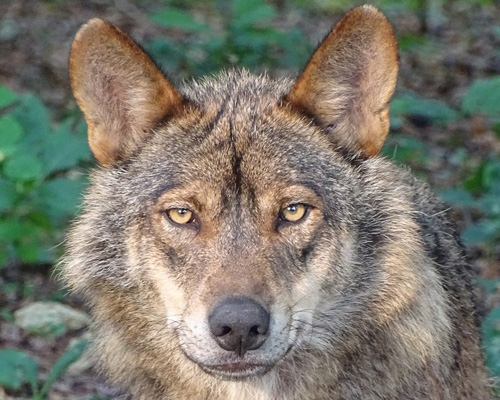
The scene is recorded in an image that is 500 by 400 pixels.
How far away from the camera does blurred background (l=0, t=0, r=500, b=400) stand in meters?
6.23

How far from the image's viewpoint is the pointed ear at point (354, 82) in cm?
421

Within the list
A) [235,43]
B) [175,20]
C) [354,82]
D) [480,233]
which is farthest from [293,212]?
[235,43]

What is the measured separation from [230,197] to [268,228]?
9.2 inches

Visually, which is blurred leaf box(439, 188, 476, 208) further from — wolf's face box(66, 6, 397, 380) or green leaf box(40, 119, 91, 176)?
green leaf box(40, 119, 91, 176)

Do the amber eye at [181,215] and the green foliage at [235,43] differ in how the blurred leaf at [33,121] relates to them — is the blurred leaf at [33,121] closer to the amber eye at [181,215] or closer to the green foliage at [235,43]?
the green foliage at [235,43]

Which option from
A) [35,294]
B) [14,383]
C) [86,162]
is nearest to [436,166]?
[86,162]

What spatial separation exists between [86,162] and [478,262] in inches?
155

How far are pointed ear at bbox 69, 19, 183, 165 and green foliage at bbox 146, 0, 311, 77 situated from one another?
329 cm

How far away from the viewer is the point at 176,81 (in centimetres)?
568

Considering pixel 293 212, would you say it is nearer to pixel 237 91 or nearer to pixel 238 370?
pixel 238 370

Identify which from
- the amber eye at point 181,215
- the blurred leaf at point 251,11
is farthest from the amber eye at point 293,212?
the blurred leaf at point 251,11

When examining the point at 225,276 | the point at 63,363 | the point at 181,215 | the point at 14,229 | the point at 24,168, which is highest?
the point at 181,215

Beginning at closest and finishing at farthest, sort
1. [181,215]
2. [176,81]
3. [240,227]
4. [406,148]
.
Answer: [240,227], [181,215], [176,81], [406,148]

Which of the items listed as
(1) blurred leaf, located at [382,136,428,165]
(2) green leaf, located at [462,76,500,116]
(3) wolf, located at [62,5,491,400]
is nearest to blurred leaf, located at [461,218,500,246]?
(2) green leaf, located at [462,76,500,116]
